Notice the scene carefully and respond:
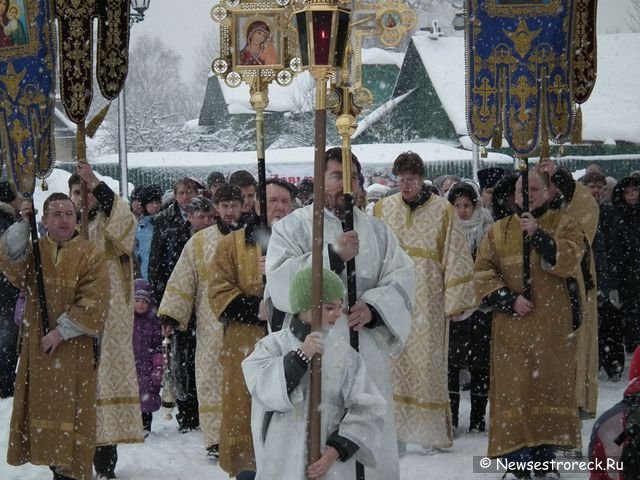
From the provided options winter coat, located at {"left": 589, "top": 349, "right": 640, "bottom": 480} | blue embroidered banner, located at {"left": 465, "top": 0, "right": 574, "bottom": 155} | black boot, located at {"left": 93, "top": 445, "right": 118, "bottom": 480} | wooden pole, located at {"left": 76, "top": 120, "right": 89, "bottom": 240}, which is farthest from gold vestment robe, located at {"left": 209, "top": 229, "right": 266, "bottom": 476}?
winter coat, located at {"left": 589, "top": 349, "right": 640, "bottom": 480}

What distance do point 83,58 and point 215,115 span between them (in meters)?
31.8

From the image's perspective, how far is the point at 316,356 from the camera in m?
4.52

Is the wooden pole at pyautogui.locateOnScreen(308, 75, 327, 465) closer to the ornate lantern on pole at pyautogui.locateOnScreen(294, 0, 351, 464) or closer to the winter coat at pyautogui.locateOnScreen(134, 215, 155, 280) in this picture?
the ornate lantern on pole at pyautogui.locateOnScreen(294, 0, 351, 464)

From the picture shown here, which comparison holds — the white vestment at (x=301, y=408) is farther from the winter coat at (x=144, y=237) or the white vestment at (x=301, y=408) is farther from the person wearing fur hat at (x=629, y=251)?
the person wearing fur hat at (x=629, y=251)

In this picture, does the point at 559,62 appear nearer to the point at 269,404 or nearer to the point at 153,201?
the point at 269,404

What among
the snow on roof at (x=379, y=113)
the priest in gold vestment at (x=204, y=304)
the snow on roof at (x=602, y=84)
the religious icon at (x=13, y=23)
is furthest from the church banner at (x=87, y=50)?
the snow on roof at (x=379, y=113)

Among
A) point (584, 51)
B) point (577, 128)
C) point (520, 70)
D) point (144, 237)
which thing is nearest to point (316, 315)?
point (520, 70)

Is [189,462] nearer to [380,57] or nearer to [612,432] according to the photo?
[612,432]

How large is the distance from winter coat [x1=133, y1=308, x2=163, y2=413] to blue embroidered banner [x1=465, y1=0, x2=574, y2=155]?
10.2 ft

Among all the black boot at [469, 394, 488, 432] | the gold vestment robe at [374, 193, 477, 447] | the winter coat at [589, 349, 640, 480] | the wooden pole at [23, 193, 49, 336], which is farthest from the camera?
the black boot at [469, 394, 488, 432]

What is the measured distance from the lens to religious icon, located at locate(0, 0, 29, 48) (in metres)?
6.99

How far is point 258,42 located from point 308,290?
2518 millimetres

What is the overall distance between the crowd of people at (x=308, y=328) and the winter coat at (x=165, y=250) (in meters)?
0.43

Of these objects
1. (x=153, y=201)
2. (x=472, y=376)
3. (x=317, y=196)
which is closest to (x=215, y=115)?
(x=153, y=201)
